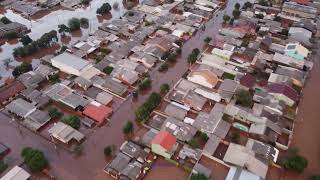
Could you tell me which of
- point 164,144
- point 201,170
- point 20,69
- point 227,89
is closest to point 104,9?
point 20,69

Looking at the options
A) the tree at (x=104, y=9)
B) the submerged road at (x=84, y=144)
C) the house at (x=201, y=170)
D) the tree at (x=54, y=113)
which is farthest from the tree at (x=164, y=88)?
the tree at (x=104, y=9)

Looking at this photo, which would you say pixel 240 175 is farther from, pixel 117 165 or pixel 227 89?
pixel 227 89

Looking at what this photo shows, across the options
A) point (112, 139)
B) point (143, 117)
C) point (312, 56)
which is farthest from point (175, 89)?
point (312, 56)

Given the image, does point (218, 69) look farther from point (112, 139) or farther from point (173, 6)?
point (173, 6)

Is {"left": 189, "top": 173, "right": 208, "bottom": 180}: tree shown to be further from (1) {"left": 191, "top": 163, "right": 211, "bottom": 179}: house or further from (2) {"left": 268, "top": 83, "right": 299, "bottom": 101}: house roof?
(2) {"left": 268, "top": 83, "right": 299, "bottom": 101}: house roof

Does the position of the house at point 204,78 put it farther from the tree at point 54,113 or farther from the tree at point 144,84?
the tree at point 54,113

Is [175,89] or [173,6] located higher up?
[173,6]

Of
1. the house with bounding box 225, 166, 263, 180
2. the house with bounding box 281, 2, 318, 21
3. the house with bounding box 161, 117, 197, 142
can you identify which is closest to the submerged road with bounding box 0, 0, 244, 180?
the house with bounding box 161, 117, 197, 142
